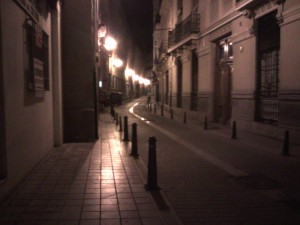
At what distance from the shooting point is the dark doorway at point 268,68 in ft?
40.8

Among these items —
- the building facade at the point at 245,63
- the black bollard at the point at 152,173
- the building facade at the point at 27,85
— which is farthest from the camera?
the building facade at the point at 245,63

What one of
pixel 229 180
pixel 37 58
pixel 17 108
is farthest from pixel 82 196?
pixel 37 58

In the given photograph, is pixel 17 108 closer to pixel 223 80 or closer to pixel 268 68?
pixel 268 68

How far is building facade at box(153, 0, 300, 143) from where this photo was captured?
36.3ft

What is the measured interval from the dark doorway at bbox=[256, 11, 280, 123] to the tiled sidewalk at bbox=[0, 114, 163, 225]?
657 centimetres

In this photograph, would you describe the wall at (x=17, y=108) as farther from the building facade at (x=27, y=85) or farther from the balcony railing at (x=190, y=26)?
the balcony railing at (x=190, y=26)

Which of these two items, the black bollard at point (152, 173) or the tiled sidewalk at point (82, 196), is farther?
the black bollard at point (152, 173)

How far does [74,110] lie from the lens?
11.1 meters

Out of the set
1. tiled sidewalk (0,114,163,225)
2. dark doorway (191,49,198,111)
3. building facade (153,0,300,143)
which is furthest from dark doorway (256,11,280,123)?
dark doorway (191,49,198,111)

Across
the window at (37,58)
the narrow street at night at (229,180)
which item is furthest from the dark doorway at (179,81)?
the window at (37,58)

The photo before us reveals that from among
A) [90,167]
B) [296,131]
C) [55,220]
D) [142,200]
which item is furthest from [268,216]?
[296,131]

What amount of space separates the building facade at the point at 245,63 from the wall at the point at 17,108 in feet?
24.8

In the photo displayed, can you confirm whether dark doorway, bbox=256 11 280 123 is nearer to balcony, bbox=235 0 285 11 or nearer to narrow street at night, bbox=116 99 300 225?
balcony, bbox=235 0 285 11

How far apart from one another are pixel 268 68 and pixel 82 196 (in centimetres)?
966
